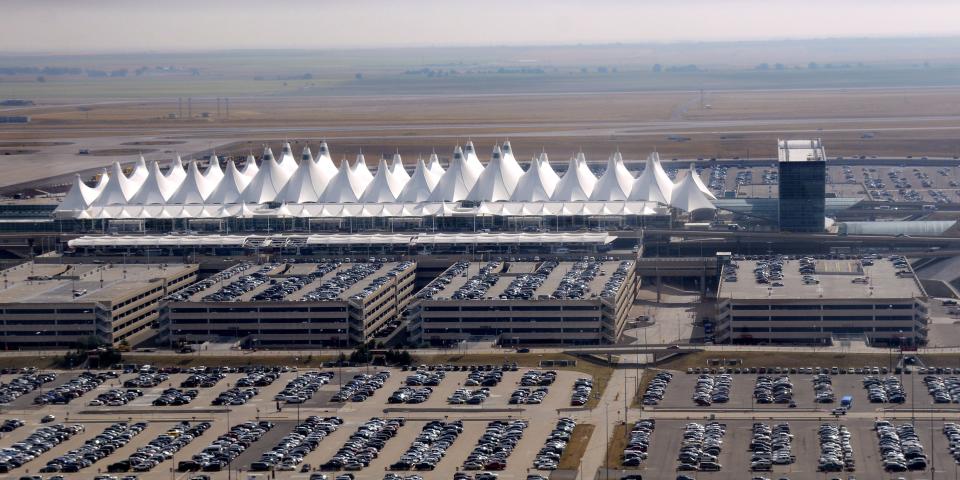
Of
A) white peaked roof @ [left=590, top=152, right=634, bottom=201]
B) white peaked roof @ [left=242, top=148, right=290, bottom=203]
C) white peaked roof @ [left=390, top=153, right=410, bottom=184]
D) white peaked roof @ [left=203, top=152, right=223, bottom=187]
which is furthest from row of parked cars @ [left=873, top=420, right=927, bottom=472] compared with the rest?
white peaked roof @ [left=203, top=152, right=223, bottom=187]

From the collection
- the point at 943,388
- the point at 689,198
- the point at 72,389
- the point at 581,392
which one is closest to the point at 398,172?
the point at 689,198

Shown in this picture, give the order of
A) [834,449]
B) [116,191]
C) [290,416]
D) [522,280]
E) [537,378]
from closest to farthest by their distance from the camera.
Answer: [834,449] < [290,416] < [537,378] < [522,280] < [116,191]

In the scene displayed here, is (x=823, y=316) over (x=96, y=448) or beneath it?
over

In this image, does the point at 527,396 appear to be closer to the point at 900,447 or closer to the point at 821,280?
the point at 900,447

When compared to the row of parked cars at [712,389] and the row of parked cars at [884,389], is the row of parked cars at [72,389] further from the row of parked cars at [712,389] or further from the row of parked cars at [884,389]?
the row of parked cars at [884,389]

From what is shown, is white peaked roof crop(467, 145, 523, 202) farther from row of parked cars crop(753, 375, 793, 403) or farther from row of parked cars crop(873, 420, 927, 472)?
row of parked cars crop(873, 420, 927, 472)

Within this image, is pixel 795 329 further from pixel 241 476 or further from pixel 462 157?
pixel 462 157

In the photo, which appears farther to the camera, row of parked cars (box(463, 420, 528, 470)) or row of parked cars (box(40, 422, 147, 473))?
row of parked cars (box(40, 422, 147, 473))
